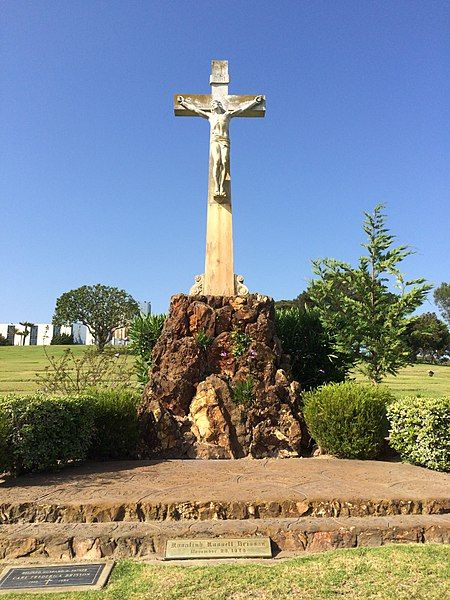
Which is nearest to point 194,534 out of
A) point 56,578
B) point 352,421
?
point 56,578

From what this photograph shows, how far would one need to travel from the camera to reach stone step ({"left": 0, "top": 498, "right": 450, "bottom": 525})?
15.5 feet

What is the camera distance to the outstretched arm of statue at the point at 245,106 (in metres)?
10.3

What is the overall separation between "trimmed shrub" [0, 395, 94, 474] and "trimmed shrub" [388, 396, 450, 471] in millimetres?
4399

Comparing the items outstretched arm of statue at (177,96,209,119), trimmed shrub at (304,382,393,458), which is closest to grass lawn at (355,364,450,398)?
trimmed shrub at (304,382,393,458)

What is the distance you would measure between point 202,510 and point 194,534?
1.18 feet

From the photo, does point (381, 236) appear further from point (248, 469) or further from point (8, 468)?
point (8, 468)

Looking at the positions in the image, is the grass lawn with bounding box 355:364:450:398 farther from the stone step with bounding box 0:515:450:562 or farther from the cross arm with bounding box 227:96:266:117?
the stone step with bounding box 0:515:450:562

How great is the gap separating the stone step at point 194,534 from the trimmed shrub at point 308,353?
580 centimetres

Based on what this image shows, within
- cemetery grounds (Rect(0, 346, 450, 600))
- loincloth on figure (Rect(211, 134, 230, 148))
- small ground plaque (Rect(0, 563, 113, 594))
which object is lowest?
small ground plaque (Rect(0, 563, 113, 594))

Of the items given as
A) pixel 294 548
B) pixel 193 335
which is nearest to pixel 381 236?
pixel 193 335

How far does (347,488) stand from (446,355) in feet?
152

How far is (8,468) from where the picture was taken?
6043mm

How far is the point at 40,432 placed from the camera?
6125 millimetres

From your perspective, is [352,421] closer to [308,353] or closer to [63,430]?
[308,353]
